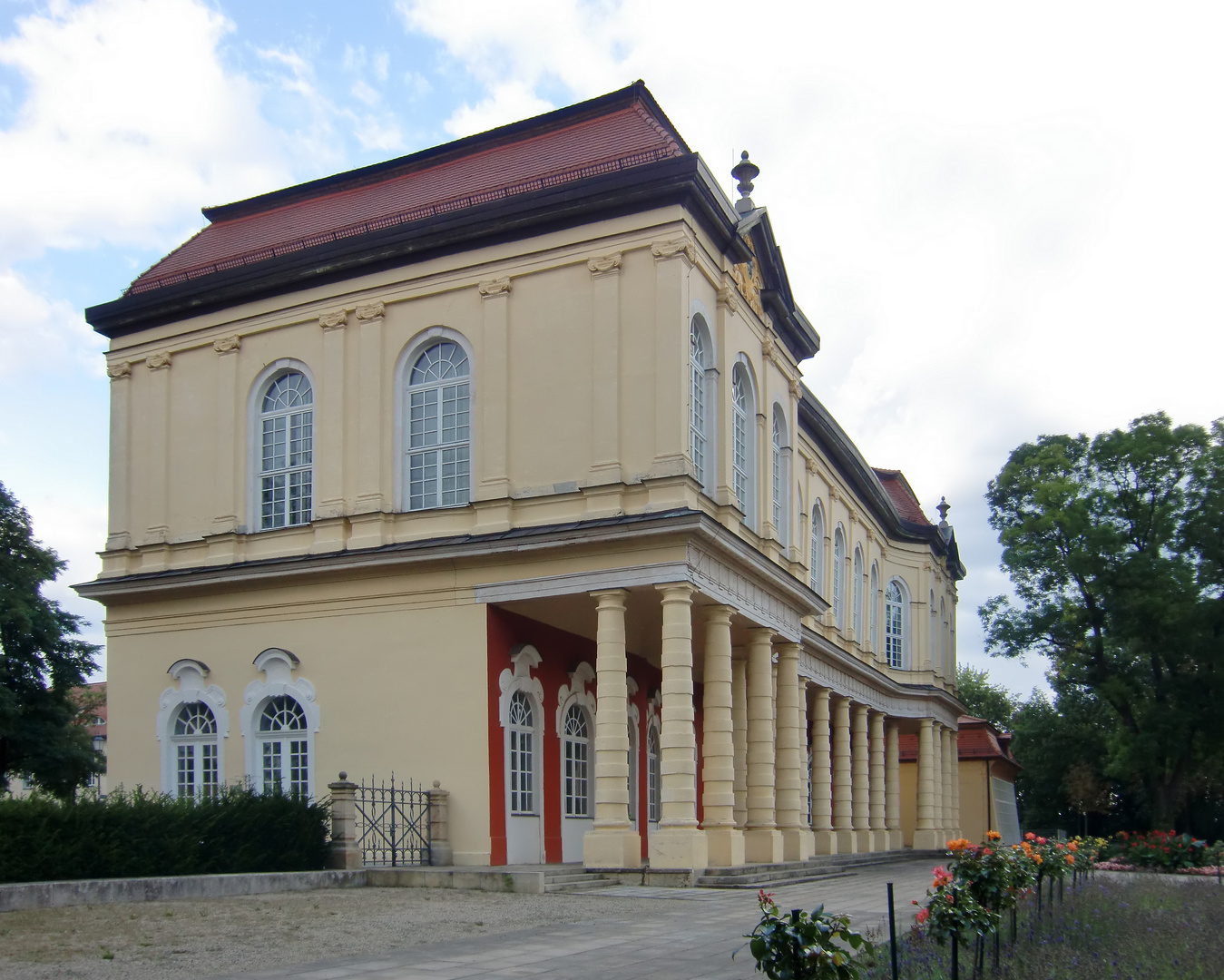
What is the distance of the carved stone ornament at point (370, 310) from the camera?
24.5 metres

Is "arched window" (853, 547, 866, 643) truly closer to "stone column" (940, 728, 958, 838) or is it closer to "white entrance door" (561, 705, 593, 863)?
"stone column" (940, 728, 958, 838)

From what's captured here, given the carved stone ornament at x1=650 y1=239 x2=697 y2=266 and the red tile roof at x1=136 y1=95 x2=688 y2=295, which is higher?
the red tile roof at x1=136 y1=95 x2=688 y2=295

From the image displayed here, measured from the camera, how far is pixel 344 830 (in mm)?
19859

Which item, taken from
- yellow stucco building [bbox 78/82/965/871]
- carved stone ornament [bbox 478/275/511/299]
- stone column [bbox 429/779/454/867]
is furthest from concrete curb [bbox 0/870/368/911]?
carved stone ornament [bbox 478/275/511/299]

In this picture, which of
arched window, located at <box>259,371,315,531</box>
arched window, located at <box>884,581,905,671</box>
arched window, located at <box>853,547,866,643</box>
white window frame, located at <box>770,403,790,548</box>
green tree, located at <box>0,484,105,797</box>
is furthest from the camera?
arched window, located at <box>884,581,905,671</box>

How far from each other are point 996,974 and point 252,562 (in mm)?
17990

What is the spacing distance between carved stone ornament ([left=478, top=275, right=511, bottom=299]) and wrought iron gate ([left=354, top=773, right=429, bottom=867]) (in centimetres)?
847

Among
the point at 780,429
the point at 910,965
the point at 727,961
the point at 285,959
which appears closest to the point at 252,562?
the point at 780,429

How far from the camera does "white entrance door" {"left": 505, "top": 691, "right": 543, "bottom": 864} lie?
2248 centimetres

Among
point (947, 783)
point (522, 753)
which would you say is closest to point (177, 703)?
point (522, 753)

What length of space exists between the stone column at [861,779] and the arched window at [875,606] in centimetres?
360

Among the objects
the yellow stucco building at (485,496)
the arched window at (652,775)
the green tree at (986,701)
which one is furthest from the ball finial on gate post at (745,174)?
the green tree at (986,701)

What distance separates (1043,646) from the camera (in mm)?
40031

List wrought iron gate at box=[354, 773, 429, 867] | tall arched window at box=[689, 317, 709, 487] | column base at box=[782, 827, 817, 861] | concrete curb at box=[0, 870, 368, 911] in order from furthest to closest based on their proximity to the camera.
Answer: column base at box=[782, 827, 817, 861]
tall arched window at box=[689, 317, 709, 487]
wrought iron gate at box=[354, 773, 429, 867]
concrete curb at box=[0, 870, 368, 911]
